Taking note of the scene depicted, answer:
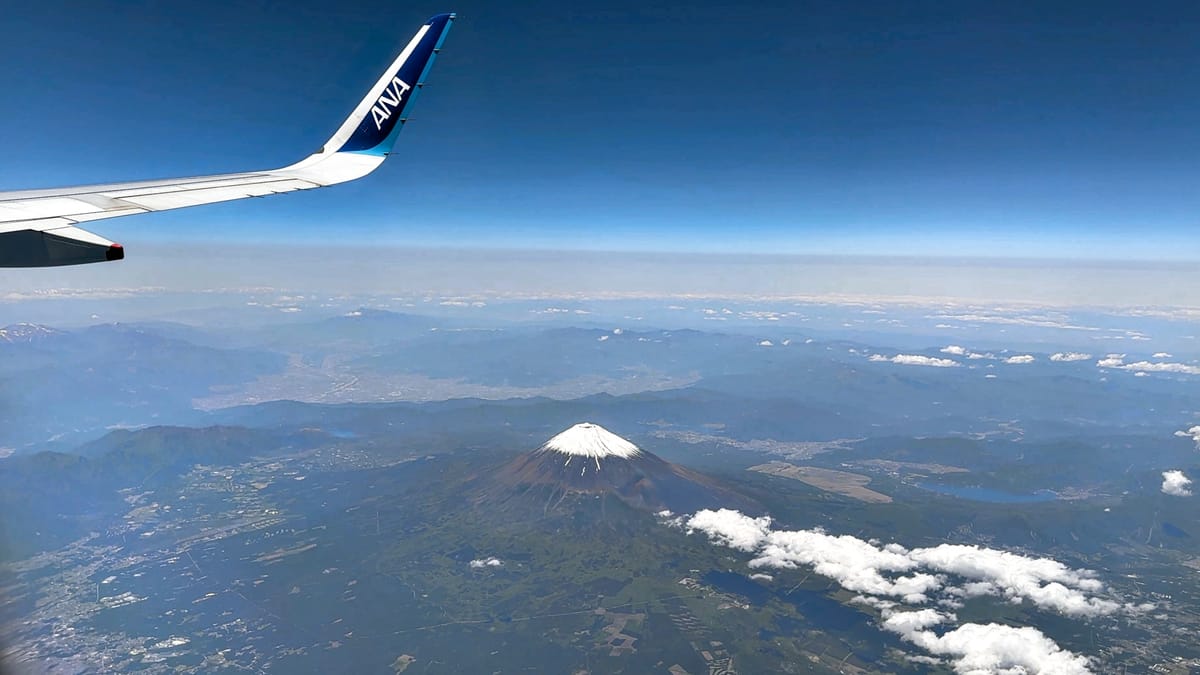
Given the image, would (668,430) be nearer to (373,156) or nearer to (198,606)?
(198,606)

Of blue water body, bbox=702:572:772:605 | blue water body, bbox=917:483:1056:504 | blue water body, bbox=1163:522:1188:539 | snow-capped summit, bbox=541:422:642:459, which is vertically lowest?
blue water body, bbox=917:483:1056:504

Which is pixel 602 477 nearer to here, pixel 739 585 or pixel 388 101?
pixel 739 585

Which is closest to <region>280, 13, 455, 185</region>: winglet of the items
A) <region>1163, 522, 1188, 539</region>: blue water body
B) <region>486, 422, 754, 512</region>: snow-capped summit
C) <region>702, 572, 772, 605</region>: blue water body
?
<region>702, 572, 772, 605</region>: blue water body

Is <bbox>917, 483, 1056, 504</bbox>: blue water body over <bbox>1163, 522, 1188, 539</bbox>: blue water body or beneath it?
beneath

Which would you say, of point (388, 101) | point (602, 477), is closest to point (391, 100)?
point (388, 101)

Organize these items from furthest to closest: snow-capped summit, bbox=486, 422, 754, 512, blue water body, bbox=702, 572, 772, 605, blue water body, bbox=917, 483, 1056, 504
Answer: blue water body, bbox=917, 483, 1056, 504, snow-capped summit, bbox=486, 422, 754, 512, blue water body, bbox=702, 572, 772, 605

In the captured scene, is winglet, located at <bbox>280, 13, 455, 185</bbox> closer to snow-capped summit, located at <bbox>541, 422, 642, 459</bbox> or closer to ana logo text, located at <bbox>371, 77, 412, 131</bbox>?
ana logo text, located at <bbox>371, 77, 412, 131</bbox>
